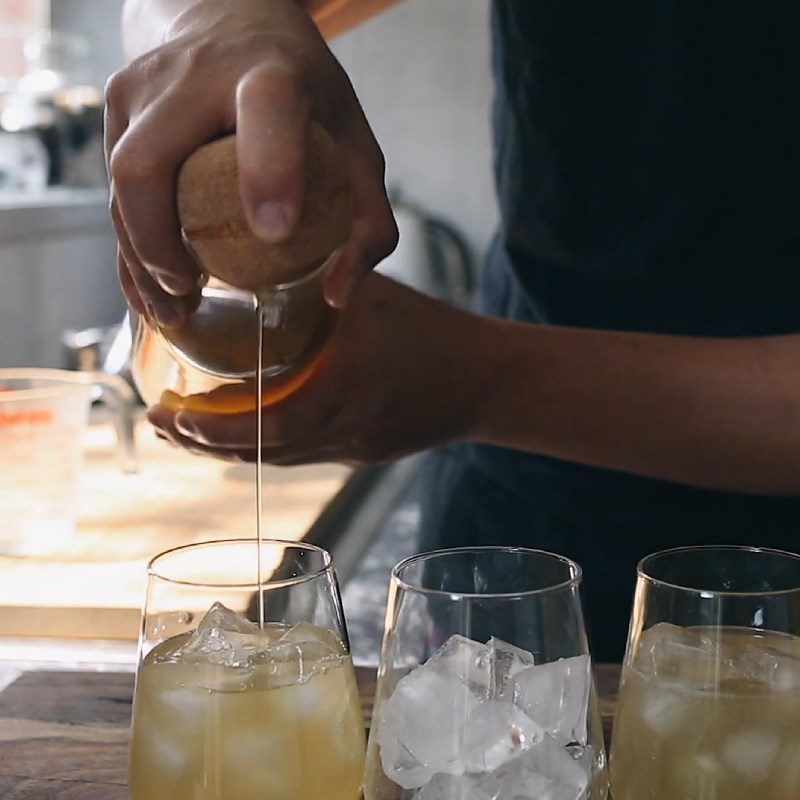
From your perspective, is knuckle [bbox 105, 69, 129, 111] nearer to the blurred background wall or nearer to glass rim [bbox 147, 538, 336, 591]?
glass rim [bbox 147, 538, 336, 591]

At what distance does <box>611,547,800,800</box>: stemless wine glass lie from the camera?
1.95ft

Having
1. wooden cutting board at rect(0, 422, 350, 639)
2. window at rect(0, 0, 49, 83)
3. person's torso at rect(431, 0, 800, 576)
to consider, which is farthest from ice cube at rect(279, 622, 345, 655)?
window at rect(0, 0, 49, 83)

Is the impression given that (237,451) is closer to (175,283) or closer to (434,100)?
(175,283)

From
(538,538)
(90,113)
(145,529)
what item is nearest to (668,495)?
(538,538)

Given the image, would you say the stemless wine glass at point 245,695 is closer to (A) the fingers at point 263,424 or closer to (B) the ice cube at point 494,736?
(B) the ice cube at point 494,736

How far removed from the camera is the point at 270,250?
61 centimetres

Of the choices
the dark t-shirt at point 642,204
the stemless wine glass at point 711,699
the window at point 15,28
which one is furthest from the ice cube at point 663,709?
the window at point 15,28

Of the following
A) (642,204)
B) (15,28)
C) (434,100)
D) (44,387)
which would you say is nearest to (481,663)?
(642,204)

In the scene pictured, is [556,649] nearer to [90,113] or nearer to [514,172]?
[514,172]

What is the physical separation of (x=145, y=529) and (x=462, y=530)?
0.37 meters

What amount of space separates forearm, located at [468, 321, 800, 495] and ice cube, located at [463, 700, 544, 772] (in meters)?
0.48

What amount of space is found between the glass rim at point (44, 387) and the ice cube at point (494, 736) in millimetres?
940

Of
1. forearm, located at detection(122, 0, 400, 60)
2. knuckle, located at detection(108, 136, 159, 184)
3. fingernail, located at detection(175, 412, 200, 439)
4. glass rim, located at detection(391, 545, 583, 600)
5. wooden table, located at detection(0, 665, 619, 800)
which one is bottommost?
wooden table, located at detection(0, 665, 619, 800)

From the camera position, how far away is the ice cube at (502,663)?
559 millimetres
